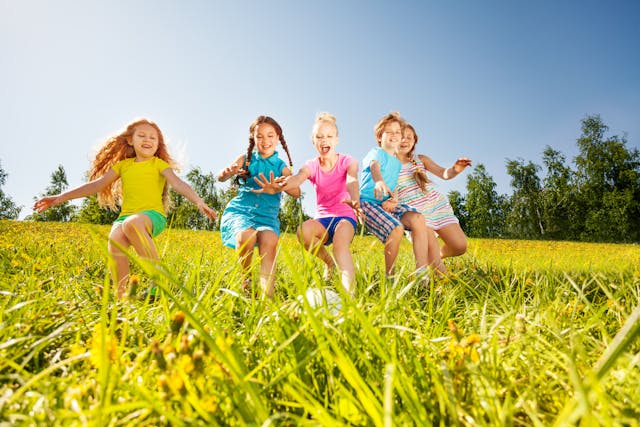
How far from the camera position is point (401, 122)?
524 cm

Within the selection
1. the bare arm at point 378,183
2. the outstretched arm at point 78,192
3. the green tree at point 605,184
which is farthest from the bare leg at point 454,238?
the green tree at point 605,184

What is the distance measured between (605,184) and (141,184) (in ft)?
200

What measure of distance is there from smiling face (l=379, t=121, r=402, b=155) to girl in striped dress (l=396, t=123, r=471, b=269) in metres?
0.54

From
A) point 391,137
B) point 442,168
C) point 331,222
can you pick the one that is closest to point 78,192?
point 331,222

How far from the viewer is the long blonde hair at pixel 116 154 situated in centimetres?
466

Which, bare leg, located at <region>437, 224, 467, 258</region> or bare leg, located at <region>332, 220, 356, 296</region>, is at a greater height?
bare leg, located at <region>332, 220, 356, 296</region>

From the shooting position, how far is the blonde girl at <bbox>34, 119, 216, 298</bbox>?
3.86 meters

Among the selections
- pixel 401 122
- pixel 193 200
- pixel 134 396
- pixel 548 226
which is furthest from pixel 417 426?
pixel 548 226

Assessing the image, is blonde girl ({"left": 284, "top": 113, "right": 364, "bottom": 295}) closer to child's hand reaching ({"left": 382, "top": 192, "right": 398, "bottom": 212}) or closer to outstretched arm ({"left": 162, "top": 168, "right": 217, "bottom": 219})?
child's hand reaching ({"left": 382, "top": 192, "right": 398, "bottom": 212})

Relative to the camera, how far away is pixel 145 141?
14.6 feet

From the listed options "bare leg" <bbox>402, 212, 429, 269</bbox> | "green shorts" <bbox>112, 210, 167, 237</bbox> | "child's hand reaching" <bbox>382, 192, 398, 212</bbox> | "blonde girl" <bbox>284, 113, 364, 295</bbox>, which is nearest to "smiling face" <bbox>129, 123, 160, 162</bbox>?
"green shorts" <bbox>112, 210, 167, 237</bbox>

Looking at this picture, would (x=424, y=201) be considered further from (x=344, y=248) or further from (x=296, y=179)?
(x=296, y=179)

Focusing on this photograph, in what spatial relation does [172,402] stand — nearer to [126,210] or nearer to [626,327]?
[626,327]

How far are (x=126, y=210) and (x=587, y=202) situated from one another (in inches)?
2380
